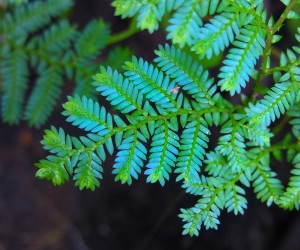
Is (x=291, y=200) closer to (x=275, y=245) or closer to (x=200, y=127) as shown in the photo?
(x=200, y=127)

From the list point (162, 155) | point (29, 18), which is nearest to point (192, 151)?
point (162, 155)

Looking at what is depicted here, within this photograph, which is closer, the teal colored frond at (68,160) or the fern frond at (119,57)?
the teal colored frond at (68,160)

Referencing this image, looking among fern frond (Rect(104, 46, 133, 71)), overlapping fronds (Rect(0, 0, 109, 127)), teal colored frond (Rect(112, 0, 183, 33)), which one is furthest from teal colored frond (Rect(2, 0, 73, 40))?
teal colored frond (Rect(112, 0, 183, 33))

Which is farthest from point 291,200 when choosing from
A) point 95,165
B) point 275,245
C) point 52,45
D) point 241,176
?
point 52,45

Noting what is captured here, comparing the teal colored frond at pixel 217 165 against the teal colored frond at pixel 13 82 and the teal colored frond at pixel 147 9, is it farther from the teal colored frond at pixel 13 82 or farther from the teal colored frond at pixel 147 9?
the teal colored frond at pixel 13 82

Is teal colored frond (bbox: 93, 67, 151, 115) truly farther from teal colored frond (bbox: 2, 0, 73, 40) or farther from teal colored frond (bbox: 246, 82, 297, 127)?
teal colored frond (bbox: 2, 0, 73, 40)

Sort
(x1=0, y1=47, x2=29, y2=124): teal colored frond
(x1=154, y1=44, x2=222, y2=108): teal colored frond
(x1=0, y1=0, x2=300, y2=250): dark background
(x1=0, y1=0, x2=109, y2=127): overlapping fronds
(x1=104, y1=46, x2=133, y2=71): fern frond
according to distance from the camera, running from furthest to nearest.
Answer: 1. (x1=0, y1=0, x2=300, y2=250): dark background
2. (x1=0, y1=47, x2=29, y2=124): teal colored frond
3. (x1=0, y1=0, x2=109, y2=127): overlapping fronds
4. (x1=104, y1=46, x2=133, y2=71): fern frond
5. (x1=154, y1=44, x2=222, y2=108): teal colored frond

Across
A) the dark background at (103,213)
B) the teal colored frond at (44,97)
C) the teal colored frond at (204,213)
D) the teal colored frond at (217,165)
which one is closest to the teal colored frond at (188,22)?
the teal colored frond at (217,165)
